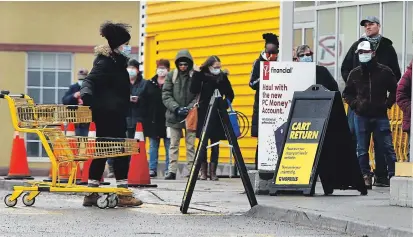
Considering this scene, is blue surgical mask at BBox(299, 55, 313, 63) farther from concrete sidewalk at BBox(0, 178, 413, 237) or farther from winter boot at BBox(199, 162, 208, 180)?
winter boot at BBox(199, 162, 208, 180)

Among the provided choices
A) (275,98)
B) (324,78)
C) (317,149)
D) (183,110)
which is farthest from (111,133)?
(183,110)

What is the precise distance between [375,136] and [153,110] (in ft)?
17.0

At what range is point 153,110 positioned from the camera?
67.1ft

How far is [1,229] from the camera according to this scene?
10.8m

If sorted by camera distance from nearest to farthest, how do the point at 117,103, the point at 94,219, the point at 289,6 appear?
the point at 94,219 → the point at 117,103 → the point at 289,6

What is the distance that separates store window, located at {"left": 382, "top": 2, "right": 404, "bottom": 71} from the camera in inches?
693

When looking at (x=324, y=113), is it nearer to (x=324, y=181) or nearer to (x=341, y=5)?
(x=324, y=181)

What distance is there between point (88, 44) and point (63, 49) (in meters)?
0.61

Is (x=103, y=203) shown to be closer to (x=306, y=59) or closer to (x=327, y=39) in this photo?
(x=306, y=59)

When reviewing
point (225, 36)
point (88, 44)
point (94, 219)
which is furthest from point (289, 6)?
point (88, 44)

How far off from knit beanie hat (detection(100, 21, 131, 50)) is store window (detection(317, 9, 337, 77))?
5444 mm

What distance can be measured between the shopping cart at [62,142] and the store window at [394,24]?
17.9 feet

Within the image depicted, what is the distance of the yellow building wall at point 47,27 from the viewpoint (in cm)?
2967

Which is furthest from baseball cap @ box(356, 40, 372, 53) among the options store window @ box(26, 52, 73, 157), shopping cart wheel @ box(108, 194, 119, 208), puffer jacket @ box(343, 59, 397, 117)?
store window @ box(26, 52, 73, 157)
